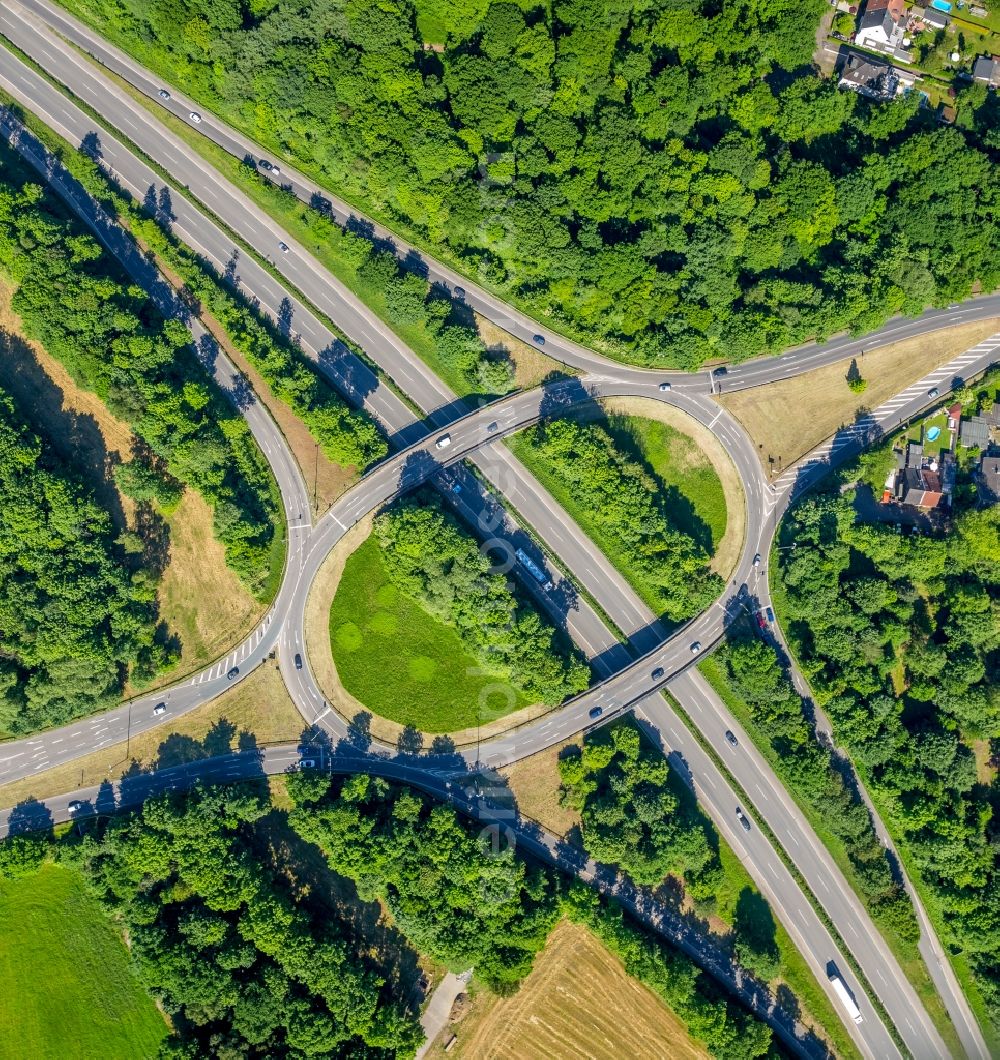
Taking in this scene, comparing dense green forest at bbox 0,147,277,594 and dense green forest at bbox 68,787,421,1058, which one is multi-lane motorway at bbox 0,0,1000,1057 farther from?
dense green forest at bbox 68,787,421,1058

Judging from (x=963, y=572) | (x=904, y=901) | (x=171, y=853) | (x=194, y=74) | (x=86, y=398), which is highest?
(x=194, y=74)

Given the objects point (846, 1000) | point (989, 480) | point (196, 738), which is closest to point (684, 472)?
point (989, 480)

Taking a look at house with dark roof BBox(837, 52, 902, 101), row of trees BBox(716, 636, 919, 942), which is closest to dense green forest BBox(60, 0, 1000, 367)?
house with dark roof BBox(837, 52, 902, 101)

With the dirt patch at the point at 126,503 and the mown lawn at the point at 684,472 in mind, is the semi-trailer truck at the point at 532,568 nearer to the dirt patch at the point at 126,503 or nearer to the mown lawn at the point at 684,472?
the mown lawn at the point at 684,472

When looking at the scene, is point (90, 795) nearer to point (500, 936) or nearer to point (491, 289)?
point (500, 936)

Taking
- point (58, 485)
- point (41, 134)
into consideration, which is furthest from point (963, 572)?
point (41, 134)

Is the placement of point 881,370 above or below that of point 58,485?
above

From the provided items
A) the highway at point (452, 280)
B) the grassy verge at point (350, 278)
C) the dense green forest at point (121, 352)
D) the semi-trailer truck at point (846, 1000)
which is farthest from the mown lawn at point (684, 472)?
the semi-trailer truck at point (846, 1000)

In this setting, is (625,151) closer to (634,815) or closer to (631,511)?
(631,511)

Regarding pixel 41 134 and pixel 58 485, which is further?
pixel 41 134
